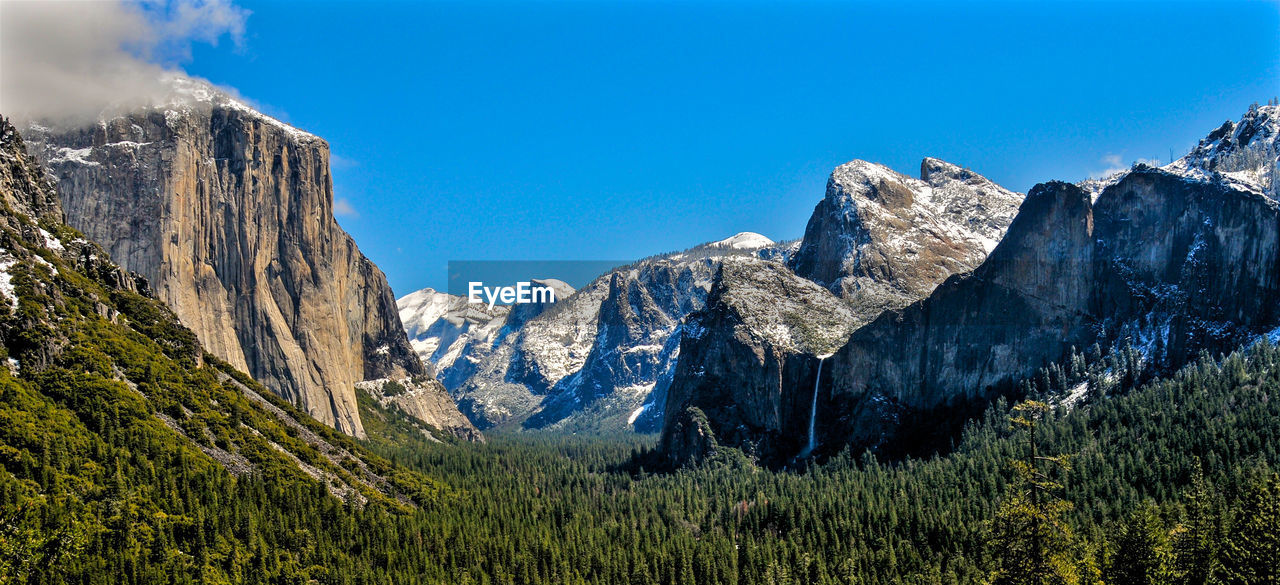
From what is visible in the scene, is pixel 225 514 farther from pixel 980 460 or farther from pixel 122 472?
pixel 980 460

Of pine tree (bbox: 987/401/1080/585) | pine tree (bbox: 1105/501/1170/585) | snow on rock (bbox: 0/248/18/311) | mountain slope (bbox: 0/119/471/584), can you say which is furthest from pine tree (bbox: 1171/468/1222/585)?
snow on rock (bbox: 0/248/18/311)

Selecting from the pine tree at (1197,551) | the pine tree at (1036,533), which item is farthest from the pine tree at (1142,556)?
the pine tree at (1036,533)

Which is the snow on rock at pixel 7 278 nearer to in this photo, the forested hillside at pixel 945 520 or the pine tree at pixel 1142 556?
the forested hillside at pixel 945 520

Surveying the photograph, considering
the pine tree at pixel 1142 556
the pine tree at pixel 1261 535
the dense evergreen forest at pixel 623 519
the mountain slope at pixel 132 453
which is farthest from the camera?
the mountain slope at pixel 132 453

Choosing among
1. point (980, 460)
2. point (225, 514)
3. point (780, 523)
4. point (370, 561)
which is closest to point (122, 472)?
point (225, 514)

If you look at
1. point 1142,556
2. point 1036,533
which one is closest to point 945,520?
point 1142,556

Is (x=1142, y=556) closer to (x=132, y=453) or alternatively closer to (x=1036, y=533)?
(x=1036, y=533)

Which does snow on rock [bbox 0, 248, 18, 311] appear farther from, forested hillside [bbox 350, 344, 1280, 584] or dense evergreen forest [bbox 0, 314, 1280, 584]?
forested hillside [bbox 350, 344, 1280, 584]

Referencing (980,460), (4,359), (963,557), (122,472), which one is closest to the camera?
(122,472)
